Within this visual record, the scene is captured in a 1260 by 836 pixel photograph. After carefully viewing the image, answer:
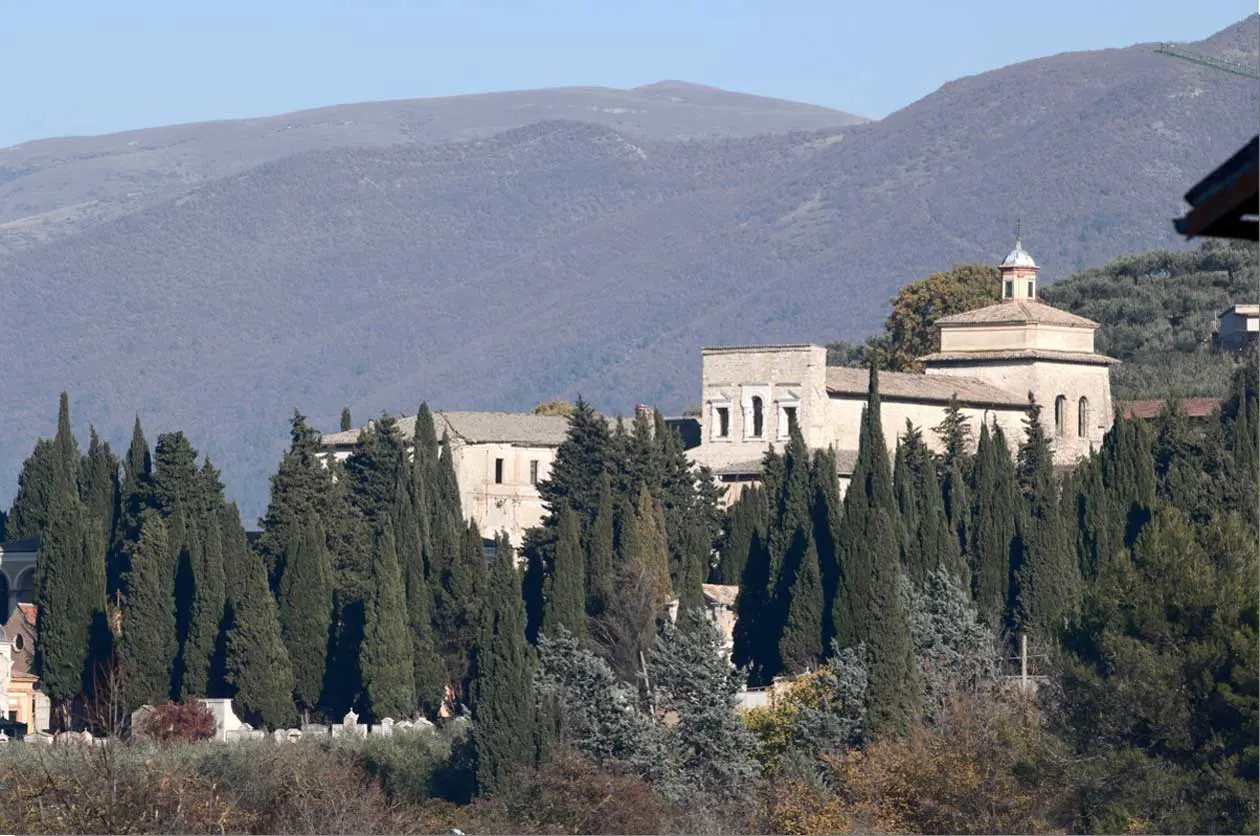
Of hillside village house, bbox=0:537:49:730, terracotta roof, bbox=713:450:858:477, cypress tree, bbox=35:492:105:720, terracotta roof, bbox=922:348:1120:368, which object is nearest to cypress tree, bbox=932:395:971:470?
terracotta roof, bbox=713:450:858:477

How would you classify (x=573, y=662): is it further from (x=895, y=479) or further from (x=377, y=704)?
(x=895, y=479)

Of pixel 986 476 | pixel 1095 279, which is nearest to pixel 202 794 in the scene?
pixel 986 476

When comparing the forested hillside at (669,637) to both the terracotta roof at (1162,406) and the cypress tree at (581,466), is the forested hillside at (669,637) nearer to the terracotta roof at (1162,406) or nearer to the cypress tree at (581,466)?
the cypress tree at (581,466)

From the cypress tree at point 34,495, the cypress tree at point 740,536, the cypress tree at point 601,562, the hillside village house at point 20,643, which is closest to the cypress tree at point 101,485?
the cypress tree at point 34,495

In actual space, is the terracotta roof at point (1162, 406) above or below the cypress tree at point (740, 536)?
above

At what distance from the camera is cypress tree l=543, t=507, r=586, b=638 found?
48.4 meters

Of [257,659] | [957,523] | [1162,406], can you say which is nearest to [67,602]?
[257,659]

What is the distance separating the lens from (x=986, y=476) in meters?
54.4

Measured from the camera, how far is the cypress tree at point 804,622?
1876 inches

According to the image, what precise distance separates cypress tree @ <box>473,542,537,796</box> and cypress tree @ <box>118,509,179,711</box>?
7373 mm

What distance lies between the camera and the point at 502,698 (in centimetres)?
4091

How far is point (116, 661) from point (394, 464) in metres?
11.0

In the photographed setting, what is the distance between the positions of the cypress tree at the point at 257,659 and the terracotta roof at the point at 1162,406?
21.8 m

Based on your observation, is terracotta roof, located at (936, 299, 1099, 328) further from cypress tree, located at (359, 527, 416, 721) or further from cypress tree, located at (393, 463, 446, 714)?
cypress tree, located at (359, 527, 416, 721)
